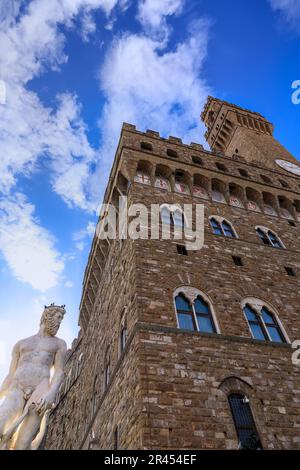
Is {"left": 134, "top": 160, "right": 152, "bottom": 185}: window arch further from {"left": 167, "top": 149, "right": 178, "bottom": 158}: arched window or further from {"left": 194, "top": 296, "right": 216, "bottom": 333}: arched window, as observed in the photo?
{"left": 194, "top": 296, "right": 216, "bottom": 333}: arched window

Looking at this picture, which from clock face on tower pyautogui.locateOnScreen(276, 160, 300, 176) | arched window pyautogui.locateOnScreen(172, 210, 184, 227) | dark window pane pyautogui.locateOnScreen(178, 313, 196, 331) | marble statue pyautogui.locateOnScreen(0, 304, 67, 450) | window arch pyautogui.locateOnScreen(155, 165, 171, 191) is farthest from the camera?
clock face on tower pyautogui.locateOnScreen(276, 160, 300, 176)

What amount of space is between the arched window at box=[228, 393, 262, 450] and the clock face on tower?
14713mm

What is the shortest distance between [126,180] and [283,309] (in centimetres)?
735

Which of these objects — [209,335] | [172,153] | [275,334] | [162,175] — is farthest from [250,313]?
[172,153]

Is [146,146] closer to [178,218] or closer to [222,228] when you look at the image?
[178,218]

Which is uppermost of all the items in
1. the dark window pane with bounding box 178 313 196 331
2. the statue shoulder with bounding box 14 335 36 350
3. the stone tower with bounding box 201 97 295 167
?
the stone tower with bounding box 201 97 295 167

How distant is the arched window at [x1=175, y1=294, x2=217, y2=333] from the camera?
908 centimetres

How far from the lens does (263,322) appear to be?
997 centimetres

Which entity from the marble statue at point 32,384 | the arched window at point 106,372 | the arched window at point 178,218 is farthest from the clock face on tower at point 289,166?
the marble statue at point 32,384

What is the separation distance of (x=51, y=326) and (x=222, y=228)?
7.58m

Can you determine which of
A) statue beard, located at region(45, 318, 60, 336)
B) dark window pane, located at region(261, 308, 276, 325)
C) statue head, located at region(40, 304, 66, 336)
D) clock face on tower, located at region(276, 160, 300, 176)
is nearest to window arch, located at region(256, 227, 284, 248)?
dark window pane, located at region(261, 308, 276, 325)

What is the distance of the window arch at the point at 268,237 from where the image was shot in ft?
44.4
